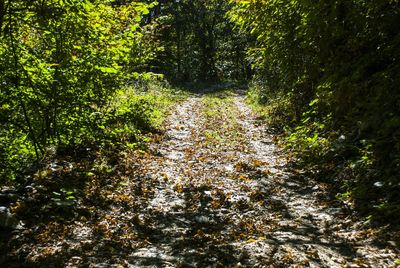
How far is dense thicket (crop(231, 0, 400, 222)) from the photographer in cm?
673

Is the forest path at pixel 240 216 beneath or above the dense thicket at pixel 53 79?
beneath

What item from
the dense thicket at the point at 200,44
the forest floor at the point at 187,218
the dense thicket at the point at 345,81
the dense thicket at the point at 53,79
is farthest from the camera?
the dense thicket at the point at 200,44

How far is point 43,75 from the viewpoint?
24.0 ft

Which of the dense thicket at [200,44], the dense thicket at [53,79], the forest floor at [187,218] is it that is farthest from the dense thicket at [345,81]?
the dense thicket at [200,44]

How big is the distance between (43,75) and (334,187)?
6342mm

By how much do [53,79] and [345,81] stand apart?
6911mm

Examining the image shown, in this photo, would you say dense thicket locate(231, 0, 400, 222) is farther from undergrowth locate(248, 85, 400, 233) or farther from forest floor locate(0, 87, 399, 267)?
forest floor locate(0, 87, 399, 267)

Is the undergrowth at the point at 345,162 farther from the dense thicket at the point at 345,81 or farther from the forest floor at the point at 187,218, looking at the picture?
the forest floor at the point at 187,218

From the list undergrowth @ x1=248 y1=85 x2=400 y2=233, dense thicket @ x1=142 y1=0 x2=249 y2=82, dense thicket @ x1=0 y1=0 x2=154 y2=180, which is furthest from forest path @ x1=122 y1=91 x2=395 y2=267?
dense thicket @ x1=142 y1=0 x2=249 y2=82

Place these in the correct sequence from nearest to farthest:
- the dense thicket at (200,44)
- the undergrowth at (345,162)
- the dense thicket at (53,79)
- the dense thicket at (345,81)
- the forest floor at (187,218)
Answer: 1. the forest floor at (187,218)
2. the undergrowth at (345,162)
3. the dense thicket at (345,81)
4. the dense thicket at (53,79)
5. the dense thicket at (200,44)

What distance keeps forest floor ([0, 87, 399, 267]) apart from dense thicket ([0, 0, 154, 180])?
0.95m

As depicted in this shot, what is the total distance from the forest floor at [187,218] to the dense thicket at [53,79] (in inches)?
37.3

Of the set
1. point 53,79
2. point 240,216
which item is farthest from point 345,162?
point 53,79

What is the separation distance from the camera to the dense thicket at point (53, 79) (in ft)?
23.2
